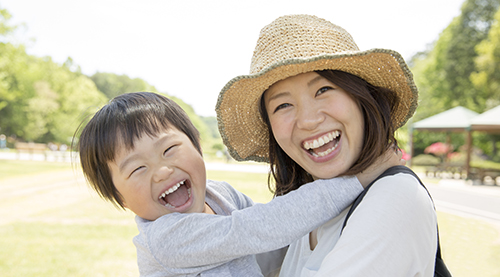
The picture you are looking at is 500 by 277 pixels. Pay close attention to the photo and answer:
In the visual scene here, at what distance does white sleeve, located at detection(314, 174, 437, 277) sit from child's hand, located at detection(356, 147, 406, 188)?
19cm

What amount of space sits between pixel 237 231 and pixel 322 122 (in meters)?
0.55

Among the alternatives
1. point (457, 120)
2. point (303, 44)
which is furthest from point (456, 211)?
point (457, 120)

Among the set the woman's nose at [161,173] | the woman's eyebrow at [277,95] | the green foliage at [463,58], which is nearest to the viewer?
the woman's eyebrow at [277,95]

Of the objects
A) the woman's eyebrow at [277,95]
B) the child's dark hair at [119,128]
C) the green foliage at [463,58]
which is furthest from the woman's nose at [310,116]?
the green foliage at [463,58]

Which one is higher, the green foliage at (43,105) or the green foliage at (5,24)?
the green foliage at (5,24)

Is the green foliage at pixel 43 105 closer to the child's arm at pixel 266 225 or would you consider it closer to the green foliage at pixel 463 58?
the green foliage at pixel 463 58

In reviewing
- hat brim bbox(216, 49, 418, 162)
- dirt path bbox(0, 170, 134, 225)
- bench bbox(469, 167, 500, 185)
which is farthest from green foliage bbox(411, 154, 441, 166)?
hat brim bbox(216, 49, 418, 162)

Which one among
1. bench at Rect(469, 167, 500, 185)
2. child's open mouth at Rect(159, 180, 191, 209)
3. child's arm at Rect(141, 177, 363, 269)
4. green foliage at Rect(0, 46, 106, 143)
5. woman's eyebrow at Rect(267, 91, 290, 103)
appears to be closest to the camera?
child's arm at Rect(141, 177, 363, 269)

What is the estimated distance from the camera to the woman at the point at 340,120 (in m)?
1.09

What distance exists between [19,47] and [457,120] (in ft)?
91.8

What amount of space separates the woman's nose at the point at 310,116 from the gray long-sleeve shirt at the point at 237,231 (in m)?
0.24

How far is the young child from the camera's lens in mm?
1315

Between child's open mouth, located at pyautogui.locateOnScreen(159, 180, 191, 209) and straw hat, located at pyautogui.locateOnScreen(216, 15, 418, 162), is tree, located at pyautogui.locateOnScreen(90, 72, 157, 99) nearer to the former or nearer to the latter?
child's open mouth, located at pyautogui.locateOnScreen(159, 180, 191, 209)

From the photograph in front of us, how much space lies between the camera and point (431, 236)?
113 cm
